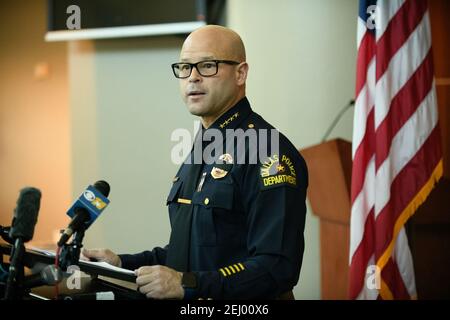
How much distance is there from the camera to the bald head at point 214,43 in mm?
1691

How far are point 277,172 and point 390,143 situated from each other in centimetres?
123

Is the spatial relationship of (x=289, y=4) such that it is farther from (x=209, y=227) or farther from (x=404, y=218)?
(x=209, y=227)

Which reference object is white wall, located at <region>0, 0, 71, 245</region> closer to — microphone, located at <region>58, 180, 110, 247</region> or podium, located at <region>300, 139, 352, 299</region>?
podium, located at <region>300, 139, 352, 299</region>

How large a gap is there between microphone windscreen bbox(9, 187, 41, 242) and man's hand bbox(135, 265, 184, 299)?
265 millimetres

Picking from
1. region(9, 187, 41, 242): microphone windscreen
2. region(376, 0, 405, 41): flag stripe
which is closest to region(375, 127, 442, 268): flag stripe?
region(376, 0, 405, 41): flag stripe

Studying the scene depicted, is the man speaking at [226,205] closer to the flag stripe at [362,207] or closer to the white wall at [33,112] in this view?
the flag stripe at [362,207]

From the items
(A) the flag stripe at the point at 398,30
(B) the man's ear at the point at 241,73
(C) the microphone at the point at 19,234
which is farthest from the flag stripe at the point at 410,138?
(C) the microphone at the point at 19,234

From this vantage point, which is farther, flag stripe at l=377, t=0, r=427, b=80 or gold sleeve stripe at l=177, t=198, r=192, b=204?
flag stripe at l=377, t=0, r=427, b=80

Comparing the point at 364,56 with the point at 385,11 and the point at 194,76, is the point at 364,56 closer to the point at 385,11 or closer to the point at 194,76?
the point at 385,11

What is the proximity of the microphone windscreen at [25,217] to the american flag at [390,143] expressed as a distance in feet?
5.41

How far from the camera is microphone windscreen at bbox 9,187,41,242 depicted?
124 cm

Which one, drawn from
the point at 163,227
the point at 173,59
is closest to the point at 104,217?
the point at 163,227

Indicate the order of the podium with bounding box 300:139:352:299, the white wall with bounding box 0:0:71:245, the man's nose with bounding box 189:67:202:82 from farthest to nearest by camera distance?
the white wall with bounding box 0:0:71:245, the podium with bounding box 300:139:352:299, the man's nose with bounding box 189:67:202:82
